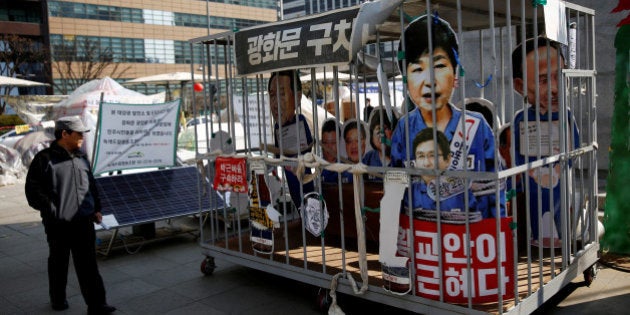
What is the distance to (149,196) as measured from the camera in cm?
793

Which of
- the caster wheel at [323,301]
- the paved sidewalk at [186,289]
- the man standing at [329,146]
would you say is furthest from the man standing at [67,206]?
the man standing at [329,146]

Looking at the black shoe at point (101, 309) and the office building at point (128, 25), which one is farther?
the office building at point (128, 25)

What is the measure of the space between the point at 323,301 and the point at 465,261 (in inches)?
59.1

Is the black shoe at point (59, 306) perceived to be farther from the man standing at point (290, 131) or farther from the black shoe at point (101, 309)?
the man standing at point (290, 131)

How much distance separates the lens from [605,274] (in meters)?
5.64

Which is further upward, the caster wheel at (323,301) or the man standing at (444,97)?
Result: the man standing at (444,97)

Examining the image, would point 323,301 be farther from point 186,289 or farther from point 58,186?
point 58,186

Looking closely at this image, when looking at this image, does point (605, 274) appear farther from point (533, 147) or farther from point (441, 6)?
point (441, 6)

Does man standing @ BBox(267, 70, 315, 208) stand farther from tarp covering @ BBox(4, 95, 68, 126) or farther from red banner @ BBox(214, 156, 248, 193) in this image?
tarp covering @ BBox(4, 95, 68, 126)

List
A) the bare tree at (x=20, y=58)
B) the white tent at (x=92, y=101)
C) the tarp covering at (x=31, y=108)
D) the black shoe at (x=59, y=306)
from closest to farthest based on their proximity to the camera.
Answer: the black shoe at (x=59, y=306), the white tent at (x=92, y=101), the tarp covering at (x=31, y=108), the bare tree at (x=20, y=58)

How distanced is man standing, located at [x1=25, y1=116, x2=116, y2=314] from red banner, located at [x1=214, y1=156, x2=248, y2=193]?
1327mm

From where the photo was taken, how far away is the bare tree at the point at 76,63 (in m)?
42.7

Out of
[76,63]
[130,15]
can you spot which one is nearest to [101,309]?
[76,63]

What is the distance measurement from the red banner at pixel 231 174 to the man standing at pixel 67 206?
1327mm
